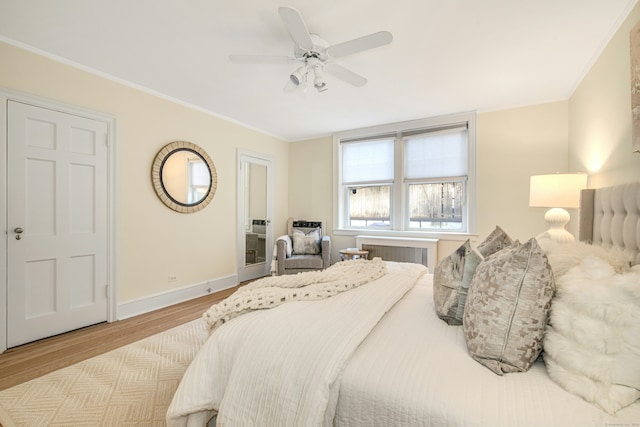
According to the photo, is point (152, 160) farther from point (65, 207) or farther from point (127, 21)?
point (127, 21)

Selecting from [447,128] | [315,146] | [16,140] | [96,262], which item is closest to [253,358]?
[96,262]

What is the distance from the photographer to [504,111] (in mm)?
3650

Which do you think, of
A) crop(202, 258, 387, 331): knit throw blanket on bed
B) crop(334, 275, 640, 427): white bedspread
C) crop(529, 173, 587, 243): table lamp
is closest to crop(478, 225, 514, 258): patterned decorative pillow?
crop(202, 258, 387, 331): knit throw blanket on bed

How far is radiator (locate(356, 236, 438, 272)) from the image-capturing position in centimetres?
388

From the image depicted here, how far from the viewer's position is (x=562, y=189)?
2457 mm

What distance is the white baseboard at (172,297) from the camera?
3.01 m

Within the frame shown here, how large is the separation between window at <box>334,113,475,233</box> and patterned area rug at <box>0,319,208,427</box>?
10.7ft

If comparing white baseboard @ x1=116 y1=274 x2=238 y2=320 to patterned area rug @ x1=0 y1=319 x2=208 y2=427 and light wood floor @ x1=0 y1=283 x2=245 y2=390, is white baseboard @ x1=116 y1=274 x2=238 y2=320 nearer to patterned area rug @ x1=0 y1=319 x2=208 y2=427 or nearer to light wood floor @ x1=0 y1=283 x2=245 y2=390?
light wood floor @ x1=0 y1=283 x2=245 y2=390

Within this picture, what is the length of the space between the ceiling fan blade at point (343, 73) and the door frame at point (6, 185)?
229 cm

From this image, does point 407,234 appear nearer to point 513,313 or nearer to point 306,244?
point 306,244

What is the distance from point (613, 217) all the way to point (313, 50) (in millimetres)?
2288

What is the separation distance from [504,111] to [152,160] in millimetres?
4371

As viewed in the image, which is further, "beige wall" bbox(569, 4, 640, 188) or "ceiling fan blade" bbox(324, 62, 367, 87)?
"ceiling fan blade" bbox(324, 62, 367, 87)

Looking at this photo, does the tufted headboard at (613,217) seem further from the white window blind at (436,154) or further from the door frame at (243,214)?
the door frame at (243,214)
